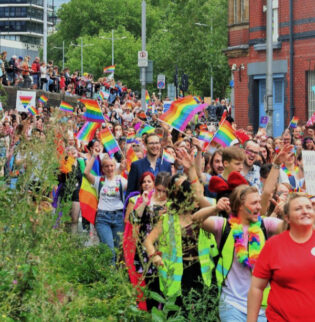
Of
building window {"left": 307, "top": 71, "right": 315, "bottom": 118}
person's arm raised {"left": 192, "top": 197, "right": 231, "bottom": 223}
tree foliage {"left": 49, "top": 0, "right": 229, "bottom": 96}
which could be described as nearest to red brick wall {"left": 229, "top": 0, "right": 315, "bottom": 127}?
building window {"left": 307, "top": 71, "right": 315, "bottom": 118}

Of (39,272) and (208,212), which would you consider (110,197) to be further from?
(39,272)

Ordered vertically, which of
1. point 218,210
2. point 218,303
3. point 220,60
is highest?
point 220,60

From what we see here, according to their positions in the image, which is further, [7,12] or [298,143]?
[7,12]

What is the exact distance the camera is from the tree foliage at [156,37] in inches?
2419

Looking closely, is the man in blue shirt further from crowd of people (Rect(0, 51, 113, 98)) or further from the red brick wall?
the red brick wall

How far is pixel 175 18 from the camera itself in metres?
65.1

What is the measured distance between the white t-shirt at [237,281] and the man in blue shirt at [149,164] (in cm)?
336

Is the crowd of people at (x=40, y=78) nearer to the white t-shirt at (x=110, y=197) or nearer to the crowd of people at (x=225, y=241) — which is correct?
the white t-shirt at (x=110, y=197)

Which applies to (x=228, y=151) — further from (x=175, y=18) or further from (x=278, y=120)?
(x=175, y=18)

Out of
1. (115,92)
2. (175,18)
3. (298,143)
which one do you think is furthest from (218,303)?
(175,18)

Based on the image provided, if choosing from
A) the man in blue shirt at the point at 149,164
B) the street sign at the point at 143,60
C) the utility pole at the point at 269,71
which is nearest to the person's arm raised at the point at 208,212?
the man in blue shirt at the point at 149,164

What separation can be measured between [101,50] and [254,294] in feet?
298

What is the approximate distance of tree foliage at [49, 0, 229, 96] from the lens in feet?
202

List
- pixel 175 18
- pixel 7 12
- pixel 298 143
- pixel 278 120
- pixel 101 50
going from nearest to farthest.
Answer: pixel 298 143 < pixel 278 120 < pixel 175 18 < pixel 101 50 < pixel 7 12
